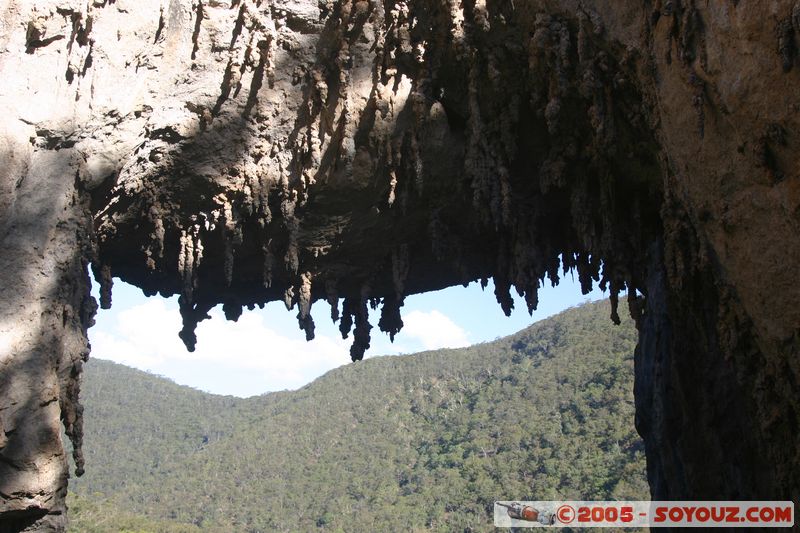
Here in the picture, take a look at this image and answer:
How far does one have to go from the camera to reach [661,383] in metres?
7.44

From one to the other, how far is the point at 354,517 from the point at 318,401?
1591 centimetres

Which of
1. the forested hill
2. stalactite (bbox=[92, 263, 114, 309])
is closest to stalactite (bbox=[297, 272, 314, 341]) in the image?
stalactite (bbox=[92, 263, 114, 309])

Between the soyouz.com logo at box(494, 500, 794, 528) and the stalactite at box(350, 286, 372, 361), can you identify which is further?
the stalactite at box(350, 286, 372, 361)

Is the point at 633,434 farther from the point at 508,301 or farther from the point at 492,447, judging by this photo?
the point at 508,301

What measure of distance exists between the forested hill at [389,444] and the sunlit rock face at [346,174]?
26.3 meters

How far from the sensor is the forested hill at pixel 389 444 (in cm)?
3681

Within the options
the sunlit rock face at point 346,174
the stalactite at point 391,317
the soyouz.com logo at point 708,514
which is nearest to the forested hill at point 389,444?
the stalactite at point 391,317

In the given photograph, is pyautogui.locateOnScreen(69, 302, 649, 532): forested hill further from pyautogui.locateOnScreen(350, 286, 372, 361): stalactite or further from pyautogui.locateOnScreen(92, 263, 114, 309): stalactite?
pyautogui.locateOnScreen(92, 263, 114, 309): stalactite

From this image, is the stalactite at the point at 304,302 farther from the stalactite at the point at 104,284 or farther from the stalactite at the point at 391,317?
the stalactite at the point at 104,284

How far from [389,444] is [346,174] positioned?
44.4 metres

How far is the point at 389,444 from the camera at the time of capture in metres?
49.8

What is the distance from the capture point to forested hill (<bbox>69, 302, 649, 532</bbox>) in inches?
1449

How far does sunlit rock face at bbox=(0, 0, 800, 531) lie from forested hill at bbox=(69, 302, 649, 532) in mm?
26285

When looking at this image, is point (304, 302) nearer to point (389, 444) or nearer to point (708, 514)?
point (708, 514)
